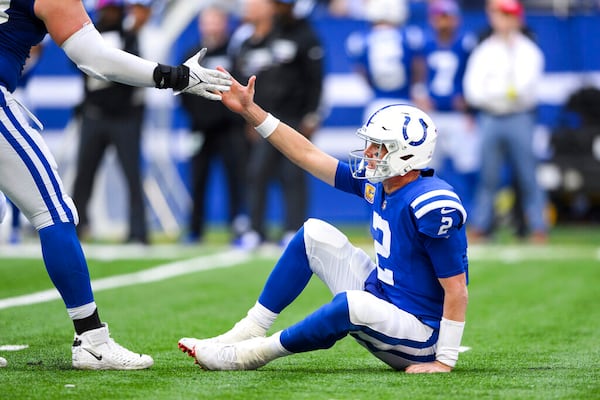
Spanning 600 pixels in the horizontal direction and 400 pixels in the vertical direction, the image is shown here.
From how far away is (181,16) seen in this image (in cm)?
1298

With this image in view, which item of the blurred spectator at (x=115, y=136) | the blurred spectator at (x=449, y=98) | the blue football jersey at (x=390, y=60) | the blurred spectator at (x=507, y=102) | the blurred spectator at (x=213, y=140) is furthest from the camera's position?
the blurred spectator at (x=449, y=98)

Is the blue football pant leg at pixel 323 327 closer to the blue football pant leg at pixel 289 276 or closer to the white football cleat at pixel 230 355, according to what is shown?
the white football cleat at pixel 230 355

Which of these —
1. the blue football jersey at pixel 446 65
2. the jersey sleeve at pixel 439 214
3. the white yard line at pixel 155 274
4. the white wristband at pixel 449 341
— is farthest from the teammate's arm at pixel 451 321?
the blue football jersey at pixel 446 65

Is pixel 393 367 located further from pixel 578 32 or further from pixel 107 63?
pixel 578 32

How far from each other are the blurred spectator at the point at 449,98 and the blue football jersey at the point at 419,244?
639cm

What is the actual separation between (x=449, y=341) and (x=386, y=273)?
0.36 m

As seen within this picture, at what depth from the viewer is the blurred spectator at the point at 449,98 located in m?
11.4

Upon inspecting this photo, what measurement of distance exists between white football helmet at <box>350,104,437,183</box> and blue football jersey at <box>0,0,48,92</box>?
1.29 meters

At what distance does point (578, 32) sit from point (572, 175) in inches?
75.9

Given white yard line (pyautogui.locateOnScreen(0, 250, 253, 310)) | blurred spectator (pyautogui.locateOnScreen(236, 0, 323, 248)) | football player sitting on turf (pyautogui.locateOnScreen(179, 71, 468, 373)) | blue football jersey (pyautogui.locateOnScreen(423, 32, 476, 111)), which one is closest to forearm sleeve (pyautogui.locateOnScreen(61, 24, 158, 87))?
football player sitting on turf (pyautogui.locateOnScreen(179, 71, 468, 373))

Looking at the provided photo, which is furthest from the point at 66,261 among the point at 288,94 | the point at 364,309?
the point at 288,94

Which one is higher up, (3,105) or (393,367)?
(3,105)

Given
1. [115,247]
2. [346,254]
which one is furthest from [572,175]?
[346,254]

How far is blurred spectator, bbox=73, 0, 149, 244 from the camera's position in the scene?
10570 mm
